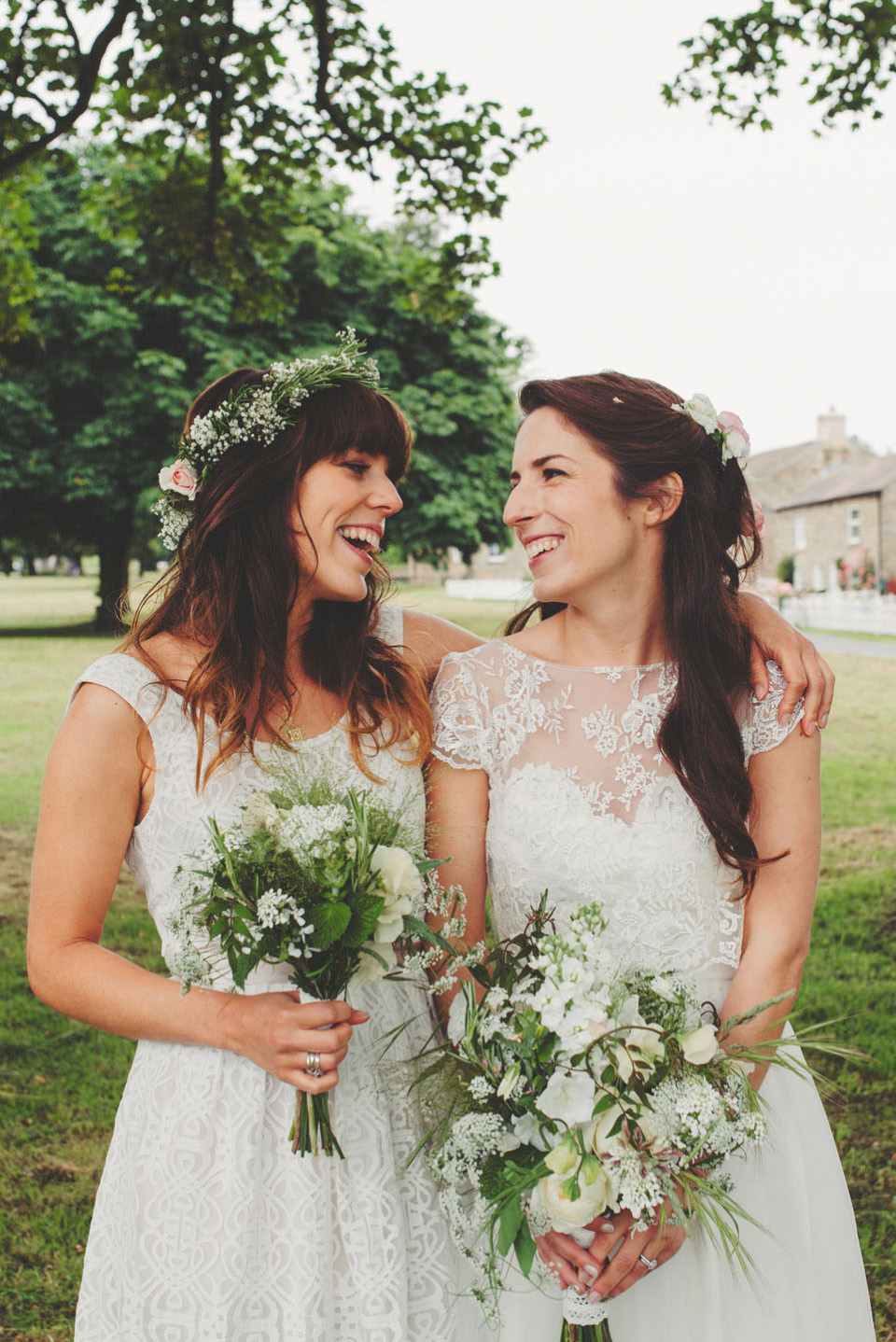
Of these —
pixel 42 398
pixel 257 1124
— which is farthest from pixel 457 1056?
pixel 42 398

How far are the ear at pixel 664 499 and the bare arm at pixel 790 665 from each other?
0.35 metres

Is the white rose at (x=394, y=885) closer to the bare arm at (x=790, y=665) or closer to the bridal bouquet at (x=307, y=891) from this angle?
the bridal bouquet at (x=307, y=891)

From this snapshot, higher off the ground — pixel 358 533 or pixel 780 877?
pixel 358 533

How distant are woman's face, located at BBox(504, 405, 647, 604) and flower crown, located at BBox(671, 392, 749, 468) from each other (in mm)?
303

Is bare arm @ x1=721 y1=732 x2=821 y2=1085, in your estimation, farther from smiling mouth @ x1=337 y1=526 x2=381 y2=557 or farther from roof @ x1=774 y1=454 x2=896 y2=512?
roof @ x1=774 y1=454 x2=896 y2=512

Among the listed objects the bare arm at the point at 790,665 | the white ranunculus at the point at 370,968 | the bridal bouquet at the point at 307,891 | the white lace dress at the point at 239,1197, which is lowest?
the white lace dress at the point at 239,1197

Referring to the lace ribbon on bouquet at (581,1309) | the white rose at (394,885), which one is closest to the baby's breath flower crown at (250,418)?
the white rose at (394,885)

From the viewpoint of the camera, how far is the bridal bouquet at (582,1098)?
191 cm

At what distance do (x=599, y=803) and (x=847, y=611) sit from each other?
29.1m

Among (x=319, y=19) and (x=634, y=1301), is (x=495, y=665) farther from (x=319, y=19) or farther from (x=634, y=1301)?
(x=319, y=19)

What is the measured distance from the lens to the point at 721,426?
2926 mm

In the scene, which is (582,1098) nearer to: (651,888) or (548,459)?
(651,888)

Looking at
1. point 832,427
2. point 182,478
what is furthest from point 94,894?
point 832,427

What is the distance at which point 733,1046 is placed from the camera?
2.10m
